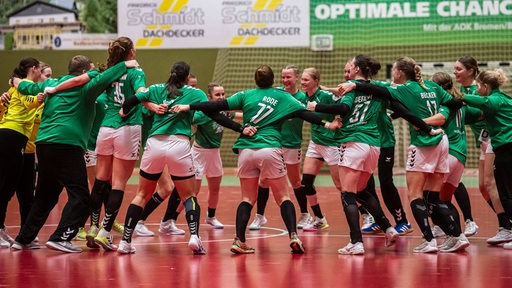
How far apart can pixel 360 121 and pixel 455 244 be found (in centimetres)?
170

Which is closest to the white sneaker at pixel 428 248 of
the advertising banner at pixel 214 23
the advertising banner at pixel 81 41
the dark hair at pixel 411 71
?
the dark hair at pixel 411 71

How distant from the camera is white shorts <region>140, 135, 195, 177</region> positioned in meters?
8.78

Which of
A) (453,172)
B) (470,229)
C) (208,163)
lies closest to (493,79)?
(453,172)

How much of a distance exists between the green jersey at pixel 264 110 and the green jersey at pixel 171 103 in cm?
43

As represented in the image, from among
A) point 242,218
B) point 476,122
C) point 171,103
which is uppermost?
point 171,103

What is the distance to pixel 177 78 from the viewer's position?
29.5 ft

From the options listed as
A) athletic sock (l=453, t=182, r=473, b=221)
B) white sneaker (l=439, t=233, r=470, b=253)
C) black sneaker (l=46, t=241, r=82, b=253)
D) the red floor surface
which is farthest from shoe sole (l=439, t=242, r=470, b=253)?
black sneaker (l=46, t=241, r=82, b=253)

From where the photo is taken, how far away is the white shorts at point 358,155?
29.1 feet

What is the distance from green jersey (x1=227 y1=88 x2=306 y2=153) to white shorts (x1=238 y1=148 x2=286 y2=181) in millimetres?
79

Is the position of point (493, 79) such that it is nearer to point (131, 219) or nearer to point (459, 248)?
point (459, 248)

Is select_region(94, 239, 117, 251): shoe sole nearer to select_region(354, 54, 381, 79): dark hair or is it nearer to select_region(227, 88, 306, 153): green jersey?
select_region(227, 88, 306, 153): green jersey

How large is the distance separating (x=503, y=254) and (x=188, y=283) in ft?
12.1

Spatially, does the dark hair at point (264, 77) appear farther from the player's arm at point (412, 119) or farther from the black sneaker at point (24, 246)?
the black sneaker at point (24, 246)

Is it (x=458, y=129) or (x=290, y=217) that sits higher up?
(x=458, y=129)
